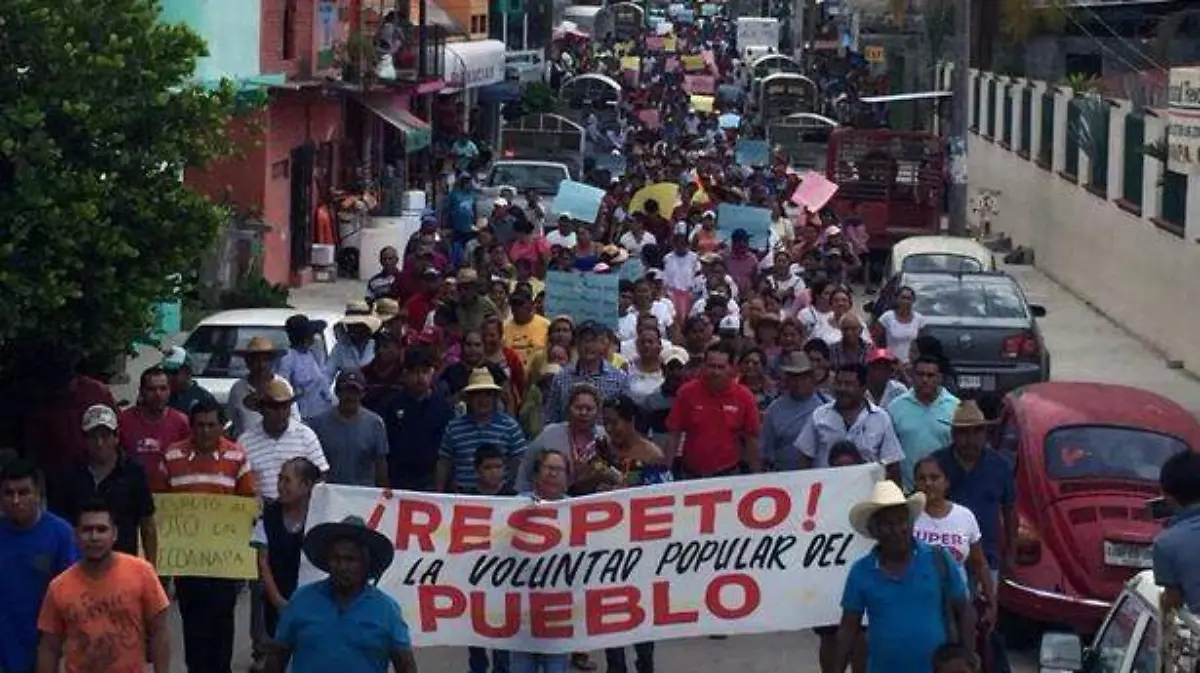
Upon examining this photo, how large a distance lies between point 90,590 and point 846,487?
371cm

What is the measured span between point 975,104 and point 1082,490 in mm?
38195

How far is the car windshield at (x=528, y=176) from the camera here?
39219mm

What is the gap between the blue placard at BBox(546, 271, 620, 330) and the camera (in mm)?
19797

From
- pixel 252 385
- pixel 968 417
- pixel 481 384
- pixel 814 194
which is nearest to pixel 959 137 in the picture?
pixel 814 194

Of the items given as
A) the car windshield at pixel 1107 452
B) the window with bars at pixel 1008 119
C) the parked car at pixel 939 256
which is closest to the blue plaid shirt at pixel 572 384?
the car windshield at pixel 1107 452

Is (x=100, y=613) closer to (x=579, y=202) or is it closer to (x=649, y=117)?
(x=579, y=202)

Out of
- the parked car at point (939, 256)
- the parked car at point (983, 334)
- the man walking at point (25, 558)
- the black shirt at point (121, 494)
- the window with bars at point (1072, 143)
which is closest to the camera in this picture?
the man walking at point (25, 558)

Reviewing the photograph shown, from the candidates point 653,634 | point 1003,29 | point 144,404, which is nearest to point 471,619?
point 653,634

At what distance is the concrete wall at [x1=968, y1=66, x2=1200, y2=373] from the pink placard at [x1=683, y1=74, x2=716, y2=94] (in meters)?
38.5

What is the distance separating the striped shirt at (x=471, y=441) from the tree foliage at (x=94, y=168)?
7.41 ft

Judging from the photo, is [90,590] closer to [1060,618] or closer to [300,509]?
[300,509]

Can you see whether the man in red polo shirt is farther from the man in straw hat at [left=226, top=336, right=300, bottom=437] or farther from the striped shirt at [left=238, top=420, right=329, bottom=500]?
the striped shirt at [left=238, top=420, right=329, bottom=500]

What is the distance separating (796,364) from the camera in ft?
47.3

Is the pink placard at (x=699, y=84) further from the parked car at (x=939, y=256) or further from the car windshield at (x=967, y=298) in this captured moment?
the car windshield at (x=967, y=298)
